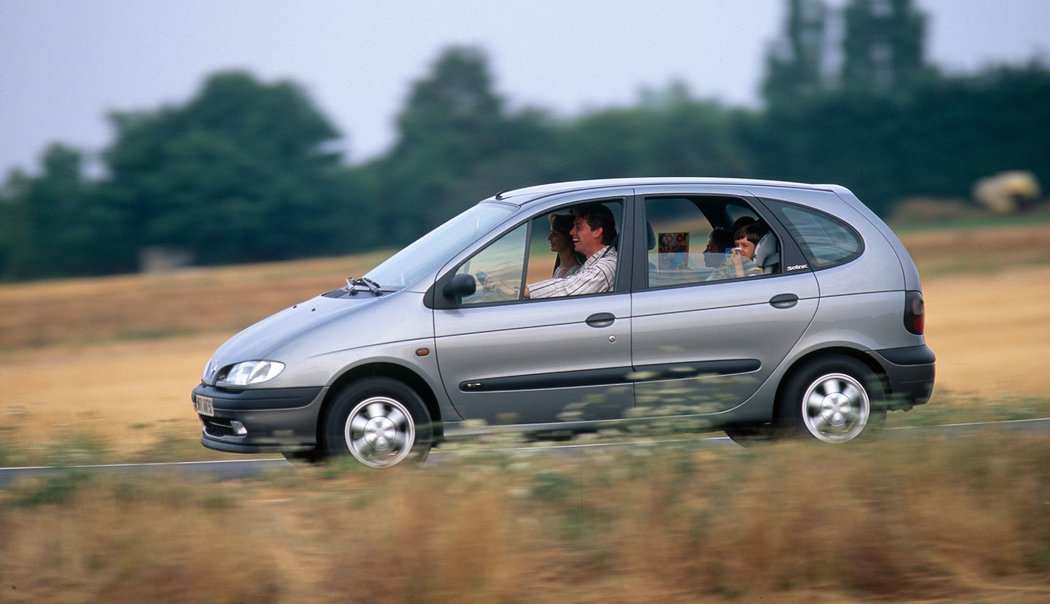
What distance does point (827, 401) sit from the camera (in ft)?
26.3

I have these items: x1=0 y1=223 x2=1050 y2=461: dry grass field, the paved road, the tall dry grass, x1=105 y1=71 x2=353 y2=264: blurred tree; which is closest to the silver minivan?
the paved road

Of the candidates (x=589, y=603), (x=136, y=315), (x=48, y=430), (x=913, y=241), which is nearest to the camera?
(x=589, y=603)

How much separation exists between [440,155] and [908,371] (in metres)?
45.3

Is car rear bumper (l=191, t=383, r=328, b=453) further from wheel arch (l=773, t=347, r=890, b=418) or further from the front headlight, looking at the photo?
wheel arch (l=773, t=347, r=890, b=418)

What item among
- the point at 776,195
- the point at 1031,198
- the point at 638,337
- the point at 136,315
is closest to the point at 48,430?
the point at 638,337

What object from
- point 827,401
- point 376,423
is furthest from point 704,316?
point 376,423

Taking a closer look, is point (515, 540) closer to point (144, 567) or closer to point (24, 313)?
point (144, 567)

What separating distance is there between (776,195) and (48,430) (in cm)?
559

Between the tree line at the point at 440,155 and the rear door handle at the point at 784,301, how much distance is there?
36.4 m

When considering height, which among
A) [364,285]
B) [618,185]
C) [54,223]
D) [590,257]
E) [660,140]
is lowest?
[364,285]

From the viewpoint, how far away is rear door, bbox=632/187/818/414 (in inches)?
306

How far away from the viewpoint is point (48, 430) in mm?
10164

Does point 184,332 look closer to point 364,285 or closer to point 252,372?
point 364,285

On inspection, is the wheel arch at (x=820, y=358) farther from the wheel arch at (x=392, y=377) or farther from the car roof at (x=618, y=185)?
the wheel arch at (x=392, y=377)
